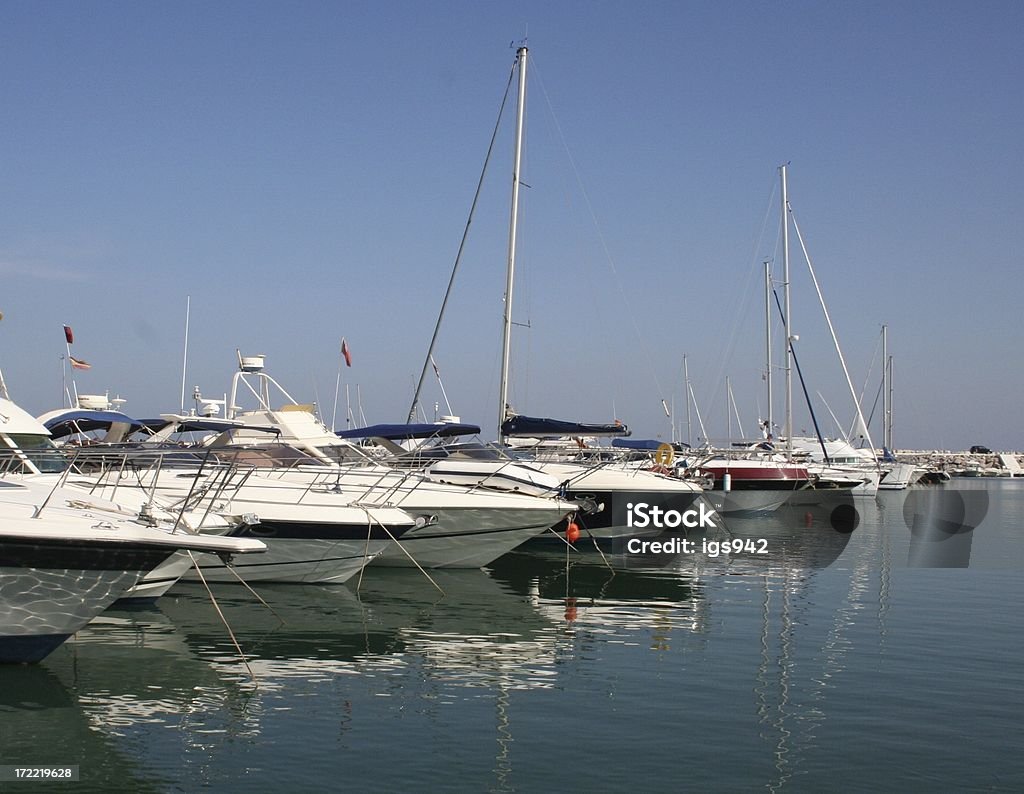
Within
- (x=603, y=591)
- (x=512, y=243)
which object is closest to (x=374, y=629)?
(x=603, y=591)

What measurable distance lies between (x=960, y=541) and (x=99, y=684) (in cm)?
2578

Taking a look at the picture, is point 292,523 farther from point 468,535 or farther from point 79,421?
point 79,421

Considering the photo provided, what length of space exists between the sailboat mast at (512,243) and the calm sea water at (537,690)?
8885mm

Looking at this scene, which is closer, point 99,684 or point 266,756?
point 266,756

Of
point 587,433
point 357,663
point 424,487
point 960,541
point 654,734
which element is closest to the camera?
point 654,734

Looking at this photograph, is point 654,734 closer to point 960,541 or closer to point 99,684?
point 99,684

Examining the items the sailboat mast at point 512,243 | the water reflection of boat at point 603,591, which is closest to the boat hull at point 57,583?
the water reflection of boat at point 603,591

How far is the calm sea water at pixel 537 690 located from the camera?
29.8ft

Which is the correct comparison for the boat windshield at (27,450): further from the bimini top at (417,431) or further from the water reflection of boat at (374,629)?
the bimini top at (417,431)

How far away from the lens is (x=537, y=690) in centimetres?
1174

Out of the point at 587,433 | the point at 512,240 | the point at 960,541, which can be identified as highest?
the point at 512,240

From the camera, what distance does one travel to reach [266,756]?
9219mm

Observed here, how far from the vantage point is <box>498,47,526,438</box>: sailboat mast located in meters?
28.4

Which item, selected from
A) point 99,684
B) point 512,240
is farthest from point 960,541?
point 99,684
